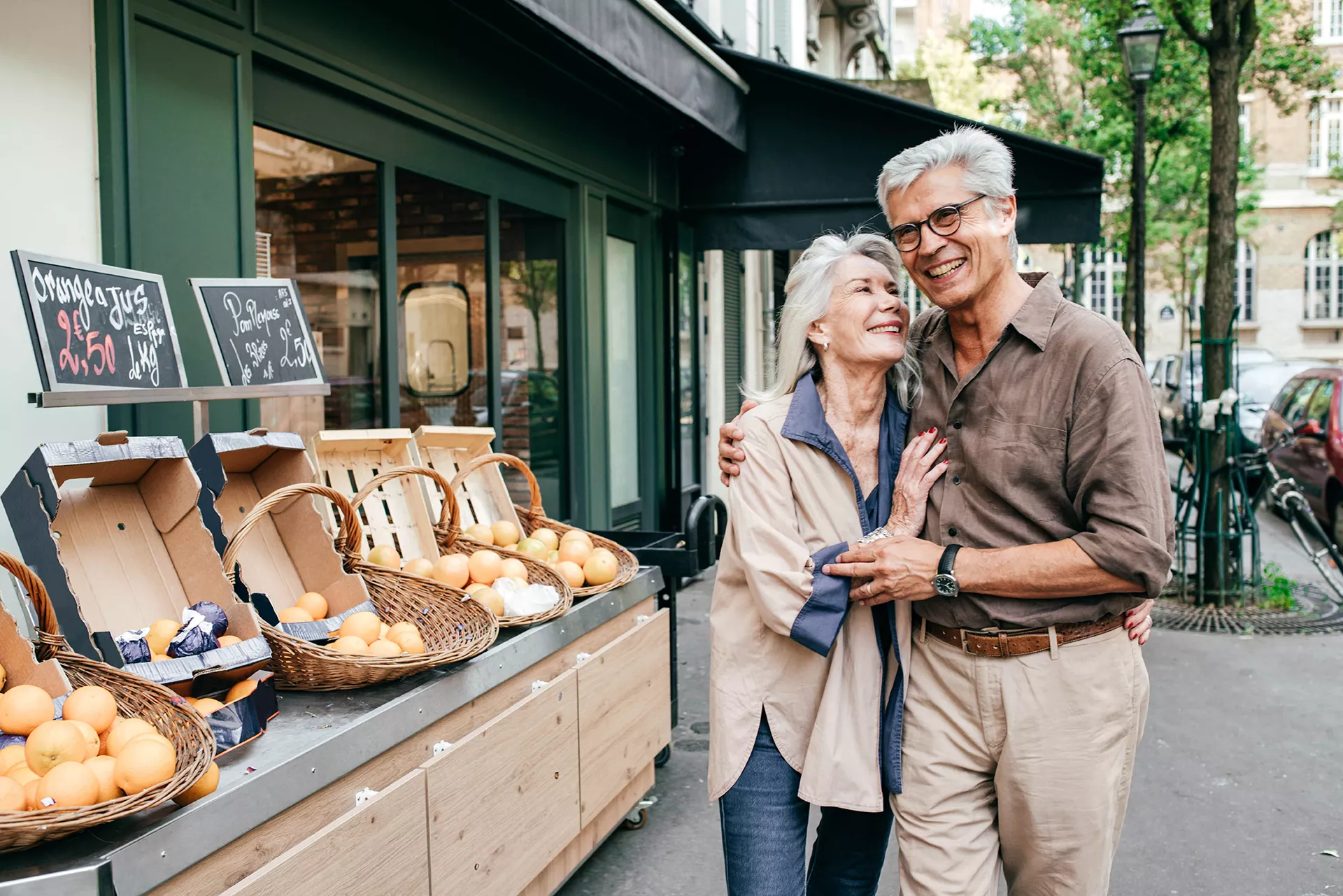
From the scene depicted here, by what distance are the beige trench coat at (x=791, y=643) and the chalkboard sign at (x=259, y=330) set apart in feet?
4.85

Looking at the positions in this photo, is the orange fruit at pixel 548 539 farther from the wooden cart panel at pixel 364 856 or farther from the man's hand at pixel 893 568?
the man's hand at pixel 893 568

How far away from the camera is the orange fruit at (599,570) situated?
3.81 metres

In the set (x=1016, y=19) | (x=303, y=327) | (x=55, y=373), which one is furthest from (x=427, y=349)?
(x=1016, y=19)

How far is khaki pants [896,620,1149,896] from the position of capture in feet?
7.18

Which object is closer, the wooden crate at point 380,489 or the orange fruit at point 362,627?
the orange fruit at point 362,627

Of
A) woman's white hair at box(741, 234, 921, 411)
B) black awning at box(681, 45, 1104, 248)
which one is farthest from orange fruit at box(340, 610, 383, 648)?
black awning at box(681, 45, 1104, 248)

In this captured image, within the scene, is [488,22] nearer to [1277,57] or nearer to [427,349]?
[427,349]

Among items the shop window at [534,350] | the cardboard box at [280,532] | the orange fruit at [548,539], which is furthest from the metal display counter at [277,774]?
the shop window at [534,350]

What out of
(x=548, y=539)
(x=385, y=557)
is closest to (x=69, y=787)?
(x=385, y=557)

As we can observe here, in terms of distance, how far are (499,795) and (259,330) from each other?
1.47m

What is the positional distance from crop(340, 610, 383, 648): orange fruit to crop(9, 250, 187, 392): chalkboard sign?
74 cm

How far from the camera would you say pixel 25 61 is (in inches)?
115

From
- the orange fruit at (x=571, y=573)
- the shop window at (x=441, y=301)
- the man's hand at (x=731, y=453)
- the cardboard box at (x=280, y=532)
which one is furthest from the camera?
the shop window at (x=441, y=301)

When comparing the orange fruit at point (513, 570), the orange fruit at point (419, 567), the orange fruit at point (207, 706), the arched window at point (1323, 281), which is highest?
the arched window at point (1323, 281)
